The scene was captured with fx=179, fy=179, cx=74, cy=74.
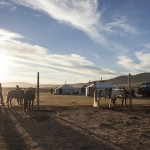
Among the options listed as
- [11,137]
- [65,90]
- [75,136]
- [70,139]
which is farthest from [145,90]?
[11,137]

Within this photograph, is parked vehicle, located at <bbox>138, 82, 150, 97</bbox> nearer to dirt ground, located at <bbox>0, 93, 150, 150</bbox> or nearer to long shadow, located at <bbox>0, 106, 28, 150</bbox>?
dirt ground, located at <bbox>0, 93, 150, 150</bbox>

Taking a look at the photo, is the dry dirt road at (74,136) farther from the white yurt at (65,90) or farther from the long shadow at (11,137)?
the white yurt at (65,90)

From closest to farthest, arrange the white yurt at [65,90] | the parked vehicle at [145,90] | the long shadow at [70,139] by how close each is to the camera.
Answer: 1. the long shadow at [70,139]
2. the parked vehicle at [145,90]
3. the white yurt at [65,90]

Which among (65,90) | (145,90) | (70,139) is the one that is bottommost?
(70,139)

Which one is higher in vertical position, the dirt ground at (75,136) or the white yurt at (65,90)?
the white yurt at (65,90)

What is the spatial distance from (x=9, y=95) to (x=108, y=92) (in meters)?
8.54

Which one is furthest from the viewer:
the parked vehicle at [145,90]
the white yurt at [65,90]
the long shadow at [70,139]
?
the white yurt at [65,90]

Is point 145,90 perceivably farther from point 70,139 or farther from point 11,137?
point 11,137

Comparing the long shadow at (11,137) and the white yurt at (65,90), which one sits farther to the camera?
the white yurt at (65,90)

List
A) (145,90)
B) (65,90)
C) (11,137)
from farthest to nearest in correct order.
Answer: (65,90) → (145,90) → (11,137)

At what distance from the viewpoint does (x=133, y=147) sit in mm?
5352

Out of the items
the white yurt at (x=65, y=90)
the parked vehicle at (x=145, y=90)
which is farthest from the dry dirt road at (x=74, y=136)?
the white yurt at (x=65, y=90)

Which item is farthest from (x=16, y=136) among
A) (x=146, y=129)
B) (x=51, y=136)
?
(x=146, y=129)

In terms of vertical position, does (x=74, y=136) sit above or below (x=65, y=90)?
below
